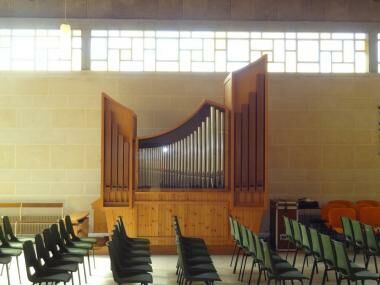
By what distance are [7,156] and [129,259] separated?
600cm

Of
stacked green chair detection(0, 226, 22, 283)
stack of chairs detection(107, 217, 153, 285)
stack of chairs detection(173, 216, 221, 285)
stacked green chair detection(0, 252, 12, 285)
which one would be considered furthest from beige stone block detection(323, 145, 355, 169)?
stacked green chair detection(0, 252, 12, 285)

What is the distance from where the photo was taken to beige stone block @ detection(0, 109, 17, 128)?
43.1 feet

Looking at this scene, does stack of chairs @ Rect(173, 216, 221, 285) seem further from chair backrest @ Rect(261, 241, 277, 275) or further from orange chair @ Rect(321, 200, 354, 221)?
orange chair @ Rect(321, 200, 354, 221)

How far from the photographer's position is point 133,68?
1355cm

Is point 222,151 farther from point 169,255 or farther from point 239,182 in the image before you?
point 169,255

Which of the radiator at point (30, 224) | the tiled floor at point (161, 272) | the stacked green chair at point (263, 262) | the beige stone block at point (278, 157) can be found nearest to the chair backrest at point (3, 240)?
the tiled floor at point (161, 272)

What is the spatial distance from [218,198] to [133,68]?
160 inches

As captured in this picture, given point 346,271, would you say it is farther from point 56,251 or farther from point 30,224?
point 30,224

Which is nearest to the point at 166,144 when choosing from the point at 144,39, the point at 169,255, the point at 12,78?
the point at 169,255

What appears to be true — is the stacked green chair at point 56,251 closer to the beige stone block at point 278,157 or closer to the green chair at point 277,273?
the green chair at point 277,273

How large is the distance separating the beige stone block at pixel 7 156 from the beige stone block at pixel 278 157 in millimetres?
6025

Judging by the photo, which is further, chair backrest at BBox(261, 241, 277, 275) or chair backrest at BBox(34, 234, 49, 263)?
chair backrest at BBox(34, 234, 49, 263)

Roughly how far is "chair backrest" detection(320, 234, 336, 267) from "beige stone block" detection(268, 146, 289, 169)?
17.7 feet

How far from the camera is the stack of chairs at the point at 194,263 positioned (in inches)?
289
